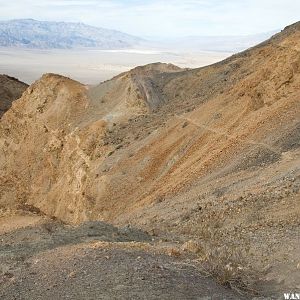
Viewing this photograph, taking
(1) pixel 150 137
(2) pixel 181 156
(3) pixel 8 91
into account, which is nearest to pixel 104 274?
(2) pixel 181 156

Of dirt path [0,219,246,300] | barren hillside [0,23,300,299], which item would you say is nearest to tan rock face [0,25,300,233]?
barren hillside [0,23,300,299]

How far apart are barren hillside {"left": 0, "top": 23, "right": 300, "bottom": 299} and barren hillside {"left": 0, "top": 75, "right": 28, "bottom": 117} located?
1464 cm

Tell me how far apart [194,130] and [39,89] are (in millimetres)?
16504

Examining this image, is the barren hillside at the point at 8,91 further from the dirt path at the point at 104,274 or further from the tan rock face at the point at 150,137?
the dirt path at the point at 104,274

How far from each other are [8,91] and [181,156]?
36.0 m

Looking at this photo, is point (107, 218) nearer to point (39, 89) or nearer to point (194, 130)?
point (194, 130)

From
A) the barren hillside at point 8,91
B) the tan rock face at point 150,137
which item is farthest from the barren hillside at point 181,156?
the barren hillside at point 8,91

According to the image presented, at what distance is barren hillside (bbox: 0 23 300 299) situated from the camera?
11.6 meters

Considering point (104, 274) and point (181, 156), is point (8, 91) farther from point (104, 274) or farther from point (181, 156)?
point (104, 274)

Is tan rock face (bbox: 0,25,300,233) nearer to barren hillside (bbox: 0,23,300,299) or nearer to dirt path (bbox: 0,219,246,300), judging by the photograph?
barren hillside (bbox: 0,23,300,299)

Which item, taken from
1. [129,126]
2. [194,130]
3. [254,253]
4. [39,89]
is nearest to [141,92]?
[129,126]

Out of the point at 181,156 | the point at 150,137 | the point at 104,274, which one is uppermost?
the point at 104,274

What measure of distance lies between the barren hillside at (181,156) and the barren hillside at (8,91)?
1464 cm

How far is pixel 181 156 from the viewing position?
21.0 metres
